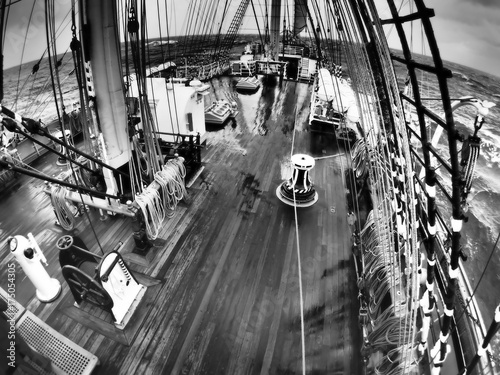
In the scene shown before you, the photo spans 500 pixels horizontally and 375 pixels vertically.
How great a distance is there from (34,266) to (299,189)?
4.40 m

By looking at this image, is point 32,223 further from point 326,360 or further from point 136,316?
point 326,360

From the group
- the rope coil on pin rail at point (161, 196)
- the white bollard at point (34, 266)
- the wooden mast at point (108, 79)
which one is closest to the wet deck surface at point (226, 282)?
the white bollard at point (34, 266)

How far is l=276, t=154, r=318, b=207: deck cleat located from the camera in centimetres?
544

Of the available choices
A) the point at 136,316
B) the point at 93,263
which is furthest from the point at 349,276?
the point at 93,263

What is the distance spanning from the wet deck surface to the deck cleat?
18cm

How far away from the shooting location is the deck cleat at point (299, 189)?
5.44 m

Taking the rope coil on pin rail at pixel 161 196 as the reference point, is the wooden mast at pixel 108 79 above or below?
above

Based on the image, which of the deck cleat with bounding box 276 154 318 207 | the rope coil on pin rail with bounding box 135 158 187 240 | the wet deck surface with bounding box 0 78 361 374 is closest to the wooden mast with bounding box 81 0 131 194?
the rope coil on pin rail with bounding box 135 158 187 240

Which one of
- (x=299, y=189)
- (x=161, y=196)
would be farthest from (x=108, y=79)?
(x=299, y=189)

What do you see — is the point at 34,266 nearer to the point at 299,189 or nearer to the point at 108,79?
the point at 108,79

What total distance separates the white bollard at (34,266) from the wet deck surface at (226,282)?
149mm

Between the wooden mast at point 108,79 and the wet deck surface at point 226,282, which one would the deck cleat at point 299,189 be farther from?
the wooden mast at point 108,79

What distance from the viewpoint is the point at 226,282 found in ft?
13.0

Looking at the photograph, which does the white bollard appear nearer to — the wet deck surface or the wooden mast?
the wet deck surface
